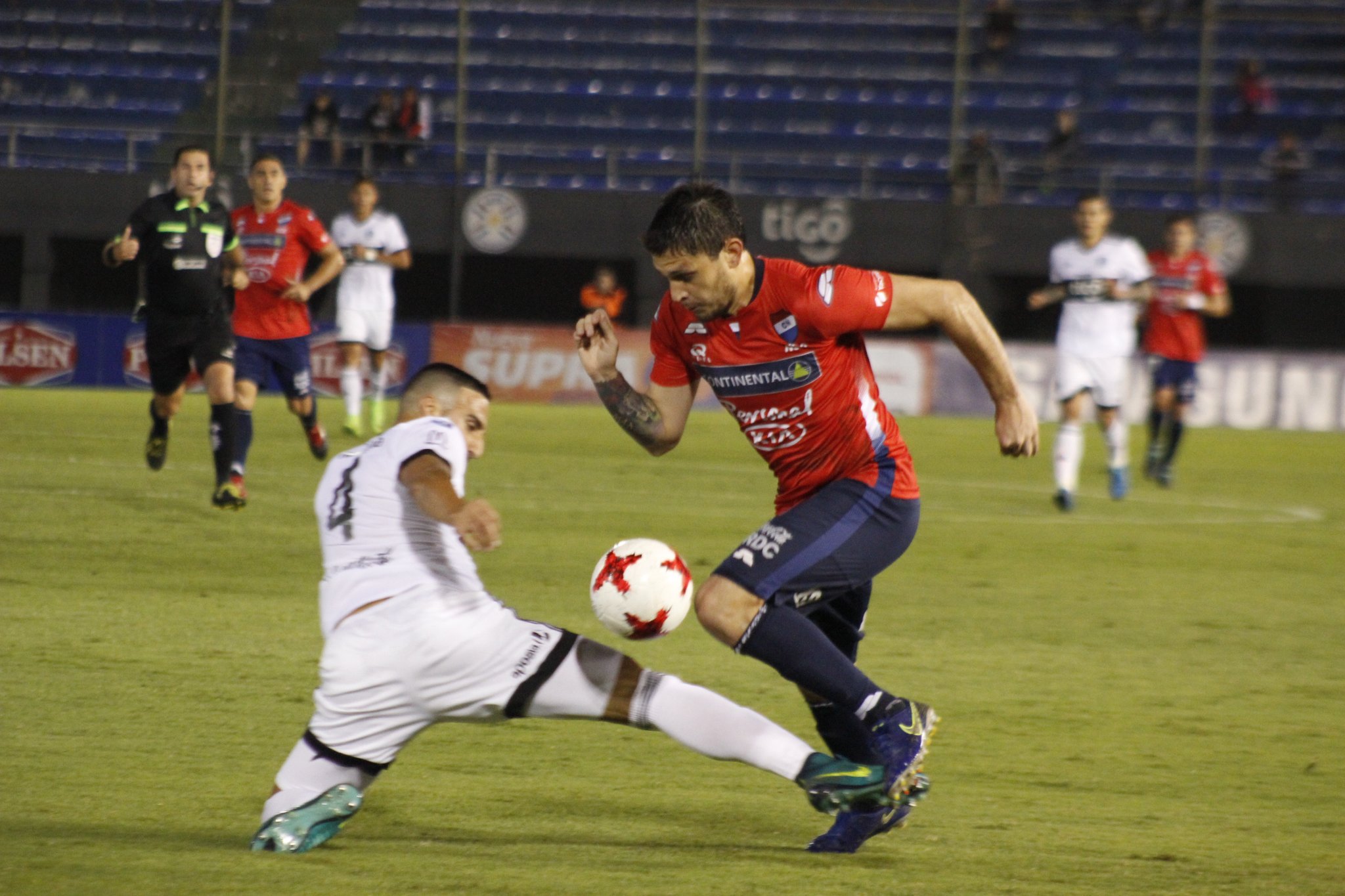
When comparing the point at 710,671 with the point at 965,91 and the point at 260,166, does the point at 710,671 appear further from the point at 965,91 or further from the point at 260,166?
the point at 965,91

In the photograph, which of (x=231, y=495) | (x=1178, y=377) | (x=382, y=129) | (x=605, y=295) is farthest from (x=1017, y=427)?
(x=382, y=129)

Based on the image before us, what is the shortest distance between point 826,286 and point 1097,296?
9.49 meters

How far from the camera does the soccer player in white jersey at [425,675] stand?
442cm

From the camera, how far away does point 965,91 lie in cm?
2884

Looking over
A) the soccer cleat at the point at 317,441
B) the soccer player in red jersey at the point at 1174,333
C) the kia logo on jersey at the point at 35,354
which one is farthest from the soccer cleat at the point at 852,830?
the kia logo on jersey at the point at 35,354

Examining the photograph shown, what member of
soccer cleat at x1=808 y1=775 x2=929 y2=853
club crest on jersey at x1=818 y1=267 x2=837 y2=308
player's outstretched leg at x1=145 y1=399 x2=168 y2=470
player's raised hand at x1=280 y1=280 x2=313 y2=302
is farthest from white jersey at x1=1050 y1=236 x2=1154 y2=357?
soccer cleat at x1=808 y1=775 x2=929 y2=853

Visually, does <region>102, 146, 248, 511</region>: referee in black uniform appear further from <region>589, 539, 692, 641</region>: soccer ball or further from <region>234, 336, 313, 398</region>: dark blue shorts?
<region>589, 539, 692, 641</region>: soccer ball

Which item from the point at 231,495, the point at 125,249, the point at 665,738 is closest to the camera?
the point at 665,738

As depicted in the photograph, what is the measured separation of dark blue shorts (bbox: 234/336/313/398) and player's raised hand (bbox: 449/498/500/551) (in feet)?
29.4

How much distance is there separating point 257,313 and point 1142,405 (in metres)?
14.2

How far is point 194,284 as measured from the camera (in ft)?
36.1

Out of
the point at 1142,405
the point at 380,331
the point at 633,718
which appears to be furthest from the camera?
the point at 1142,405

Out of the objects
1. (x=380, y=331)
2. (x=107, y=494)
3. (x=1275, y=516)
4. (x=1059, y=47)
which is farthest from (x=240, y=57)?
(x=1275, y=516)

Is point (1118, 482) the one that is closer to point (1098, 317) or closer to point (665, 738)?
point (1098, 317)
